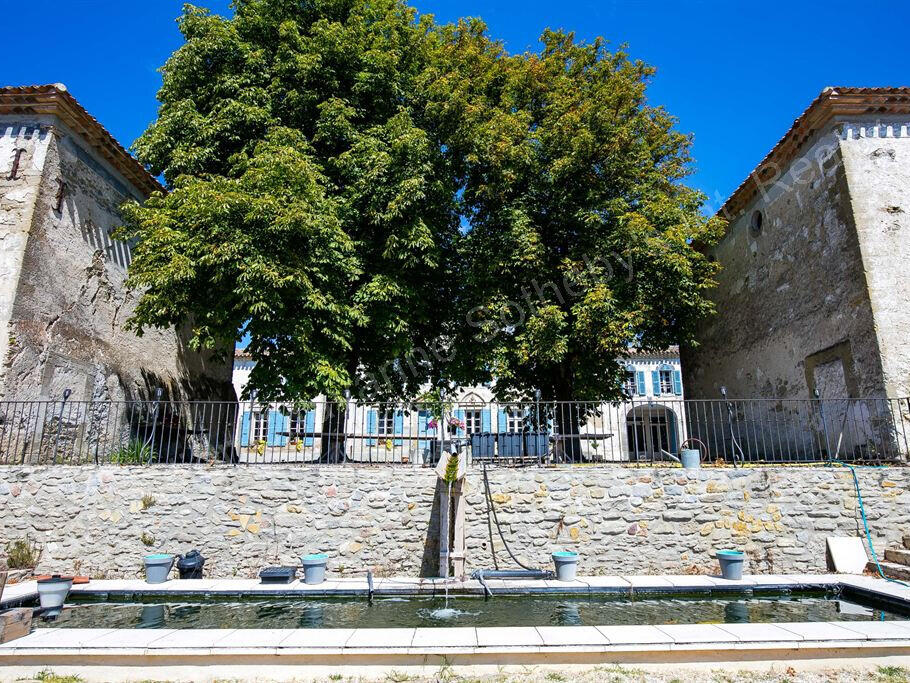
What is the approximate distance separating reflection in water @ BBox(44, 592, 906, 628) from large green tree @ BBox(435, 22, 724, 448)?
14.7 feet

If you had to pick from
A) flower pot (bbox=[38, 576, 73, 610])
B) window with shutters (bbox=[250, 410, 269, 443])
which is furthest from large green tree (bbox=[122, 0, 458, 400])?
flower pot (bbox=[38, 576, 73, 610])

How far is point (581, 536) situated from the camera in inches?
346

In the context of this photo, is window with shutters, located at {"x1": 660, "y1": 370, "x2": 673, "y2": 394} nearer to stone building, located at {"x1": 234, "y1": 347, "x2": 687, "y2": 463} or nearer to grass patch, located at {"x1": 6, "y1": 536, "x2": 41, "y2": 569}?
stone building, located at {"x1": 234, "y1": 347, "x2": 687, "y2": 463}

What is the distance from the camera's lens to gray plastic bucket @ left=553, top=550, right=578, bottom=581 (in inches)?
317

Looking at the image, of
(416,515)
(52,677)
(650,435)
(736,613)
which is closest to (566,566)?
(736,613)

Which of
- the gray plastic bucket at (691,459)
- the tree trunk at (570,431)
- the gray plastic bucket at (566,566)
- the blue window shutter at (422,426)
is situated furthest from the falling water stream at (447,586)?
the gray plastic bucket at (691,459)

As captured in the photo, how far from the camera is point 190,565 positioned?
Answer: 8.27m

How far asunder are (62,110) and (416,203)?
6866 millimetres

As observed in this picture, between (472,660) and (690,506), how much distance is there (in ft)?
17.8

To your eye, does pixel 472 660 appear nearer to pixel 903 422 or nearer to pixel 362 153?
pixel 903 422

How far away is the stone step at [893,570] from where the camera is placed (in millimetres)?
7934

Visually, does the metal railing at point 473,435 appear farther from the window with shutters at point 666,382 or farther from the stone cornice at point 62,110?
the window with shutters at point 666,382

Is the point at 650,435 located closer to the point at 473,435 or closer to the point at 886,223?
the point at 473,435

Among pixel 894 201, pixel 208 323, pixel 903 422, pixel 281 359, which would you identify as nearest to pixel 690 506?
pixel 903 422
